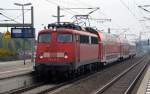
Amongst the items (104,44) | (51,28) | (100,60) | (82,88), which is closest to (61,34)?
(51,28)

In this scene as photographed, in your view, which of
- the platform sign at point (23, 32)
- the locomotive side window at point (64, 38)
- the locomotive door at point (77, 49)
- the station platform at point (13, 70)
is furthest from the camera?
the platform sign at point (23, 32)

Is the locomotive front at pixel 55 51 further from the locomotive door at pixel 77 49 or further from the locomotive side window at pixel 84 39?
the locomotive side window at pixel 84 39

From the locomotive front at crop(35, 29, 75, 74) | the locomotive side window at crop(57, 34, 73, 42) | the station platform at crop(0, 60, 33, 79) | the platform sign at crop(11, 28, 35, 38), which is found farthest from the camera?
the platform sign at crop(11, 28, 35, 38)

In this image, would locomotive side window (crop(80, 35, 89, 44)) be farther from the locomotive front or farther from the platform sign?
the platform sign

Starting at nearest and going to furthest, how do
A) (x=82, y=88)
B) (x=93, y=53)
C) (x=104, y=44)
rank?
(x=82, y=88) < (x=93, y=53) < (x=104, y=44)

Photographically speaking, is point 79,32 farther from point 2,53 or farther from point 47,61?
point 2,53

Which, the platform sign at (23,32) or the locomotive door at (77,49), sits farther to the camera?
the platform sign at (23,32)

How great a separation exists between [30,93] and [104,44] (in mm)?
23904

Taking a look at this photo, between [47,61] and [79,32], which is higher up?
[79,32]

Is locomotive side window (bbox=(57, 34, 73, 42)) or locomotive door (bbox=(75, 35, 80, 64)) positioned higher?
locomotive side window (bbox=(57, 34, 73, 42))

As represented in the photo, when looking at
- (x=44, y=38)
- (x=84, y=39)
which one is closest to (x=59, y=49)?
(x=44, y=38)

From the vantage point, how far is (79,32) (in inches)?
1153

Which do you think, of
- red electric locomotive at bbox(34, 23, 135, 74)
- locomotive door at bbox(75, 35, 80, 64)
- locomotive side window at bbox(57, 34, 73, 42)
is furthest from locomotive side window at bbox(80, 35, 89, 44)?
locomotive side window at bbox(57, 34, 73, 42)

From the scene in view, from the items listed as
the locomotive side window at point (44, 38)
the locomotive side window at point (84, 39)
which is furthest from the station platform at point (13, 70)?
the locomotive side window at point (84, 39)
